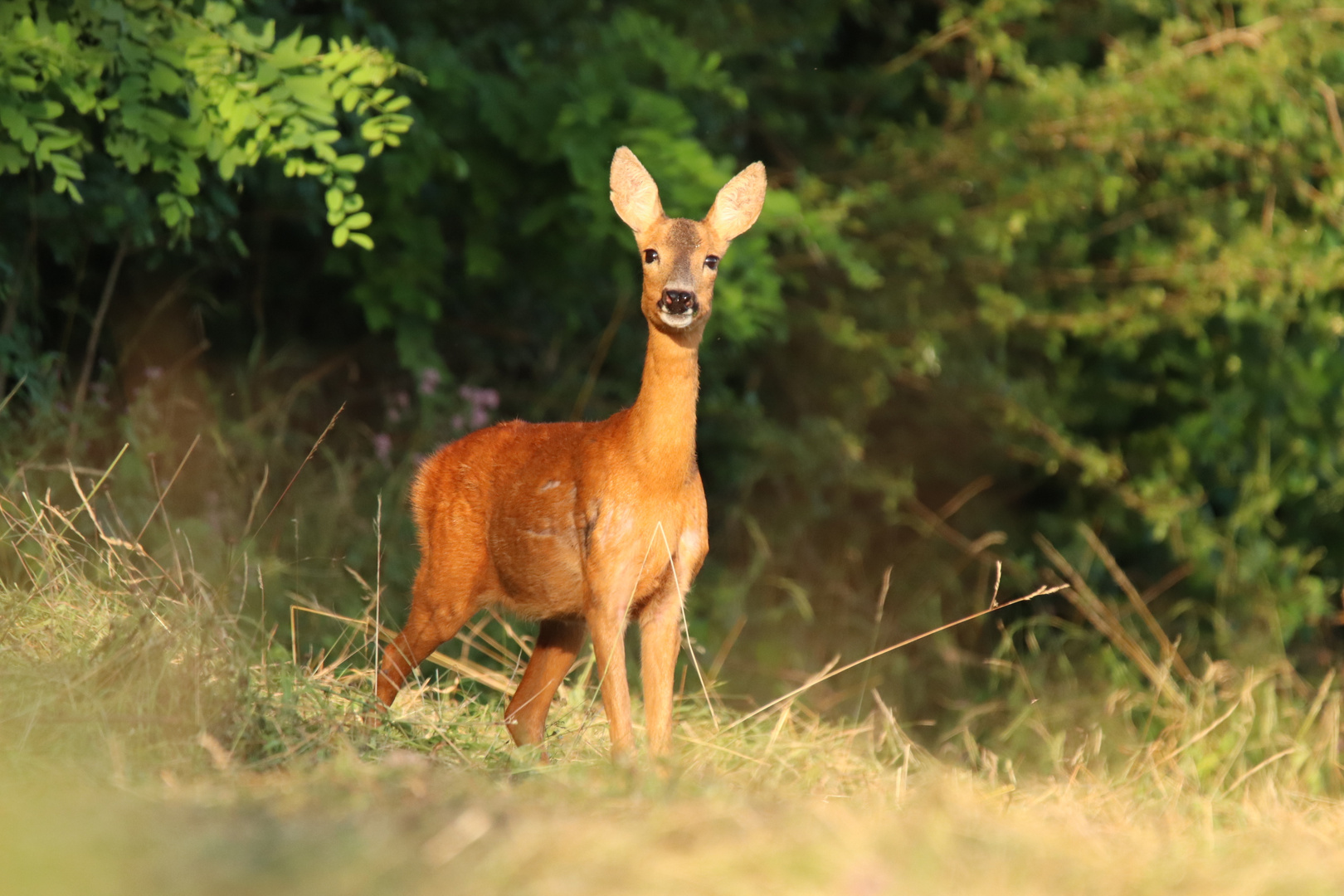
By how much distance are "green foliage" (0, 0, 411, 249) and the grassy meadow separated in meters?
1.34

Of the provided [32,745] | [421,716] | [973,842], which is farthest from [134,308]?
[973,842]

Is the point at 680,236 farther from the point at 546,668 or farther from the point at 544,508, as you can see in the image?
the point at 546,668

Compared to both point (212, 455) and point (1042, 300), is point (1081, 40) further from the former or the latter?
point (212, 455)

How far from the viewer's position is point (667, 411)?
479cm

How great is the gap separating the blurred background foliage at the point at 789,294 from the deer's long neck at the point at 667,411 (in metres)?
1.29

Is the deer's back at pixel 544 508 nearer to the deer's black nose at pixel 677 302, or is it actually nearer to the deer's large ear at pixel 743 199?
the deer's black nose at pixel 677 302

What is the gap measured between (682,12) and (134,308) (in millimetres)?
3219

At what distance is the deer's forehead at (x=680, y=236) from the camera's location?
5031 mm

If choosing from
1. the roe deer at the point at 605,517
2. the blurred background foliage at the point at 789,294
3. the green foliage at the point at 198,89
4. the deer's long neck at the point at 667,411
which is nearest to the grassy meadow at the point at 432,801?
the roe deer at the point at 605,517

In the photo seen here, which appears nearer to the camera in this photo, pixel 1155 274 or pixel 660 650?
pixel 660 650

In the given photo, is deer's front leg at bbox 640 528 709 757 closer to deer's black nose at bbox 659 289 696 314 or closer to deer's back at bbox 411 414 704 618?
deer's back at bbox 411 414 704 618

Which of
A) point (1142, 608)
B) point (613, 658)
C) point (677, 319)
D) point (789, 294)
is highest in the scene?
point (677, 319)

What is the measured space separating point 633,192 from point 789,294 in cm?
456

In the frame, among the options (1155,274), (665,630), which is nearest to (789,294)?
(1155,274)
